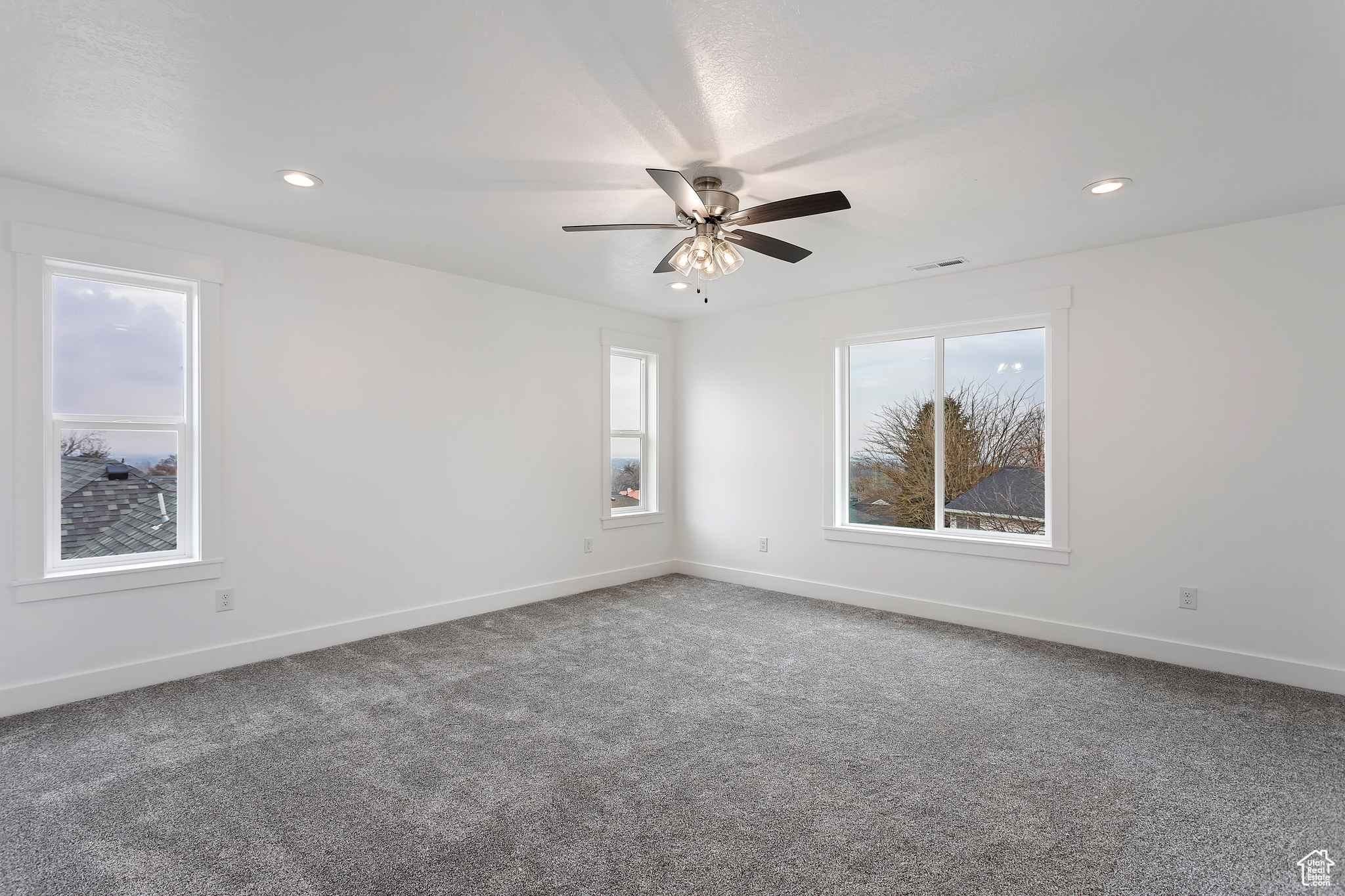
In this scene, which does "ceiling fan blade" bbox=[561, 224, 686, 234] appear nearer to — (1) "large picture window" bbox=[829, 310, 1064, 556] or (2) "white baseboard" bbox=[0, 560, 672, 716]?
(1) "large picture window" bbox=[829, 310, 1064, 556]

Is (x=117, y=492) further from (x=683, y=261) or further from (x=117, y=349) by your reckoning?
(x=683, y=261)

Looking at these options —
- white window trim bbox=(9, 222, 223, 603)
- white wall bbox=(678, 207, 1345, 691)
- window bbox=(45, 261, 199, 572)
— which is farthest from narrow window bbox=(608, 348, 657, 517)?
window bbox=(45, 261, 199, 572)

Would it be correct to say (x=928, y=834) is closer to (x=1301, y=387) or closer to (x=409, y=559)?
(x=1301, y=387)

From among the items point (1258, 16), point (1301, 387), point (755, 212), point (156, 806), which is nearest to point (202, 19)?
point (755, 212)

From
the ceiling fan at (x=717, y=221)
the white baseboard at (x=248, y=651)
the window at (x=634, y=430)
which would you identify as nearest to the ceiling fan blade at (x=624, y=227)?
the ceiling fan at (x=717, y=221)

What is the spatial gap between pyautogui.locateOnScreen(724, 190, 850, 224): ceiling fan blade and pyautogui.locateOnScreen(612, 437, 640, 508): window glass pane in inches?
133

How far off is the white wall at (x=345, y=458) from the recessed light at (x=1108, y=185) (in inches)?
142

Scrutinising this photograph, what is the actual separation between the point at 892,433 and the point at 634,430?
7.59ft

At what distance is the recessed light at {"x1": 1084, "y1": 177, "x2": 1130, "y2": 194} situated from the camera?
2.83 metres

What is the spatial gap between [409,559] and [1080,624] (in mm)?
4331

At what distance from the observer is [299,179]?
112 inches

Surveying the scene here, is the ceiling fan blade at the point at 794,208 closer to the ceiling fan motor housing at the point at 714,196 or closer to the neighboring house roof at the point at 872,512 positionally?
the ceiling fan motor housing at the point at 714,196

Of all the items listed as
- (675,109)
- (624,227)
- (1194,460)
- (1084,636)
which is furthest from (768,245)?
(1084,636)

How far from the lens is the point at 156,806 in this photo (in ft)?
7.11
